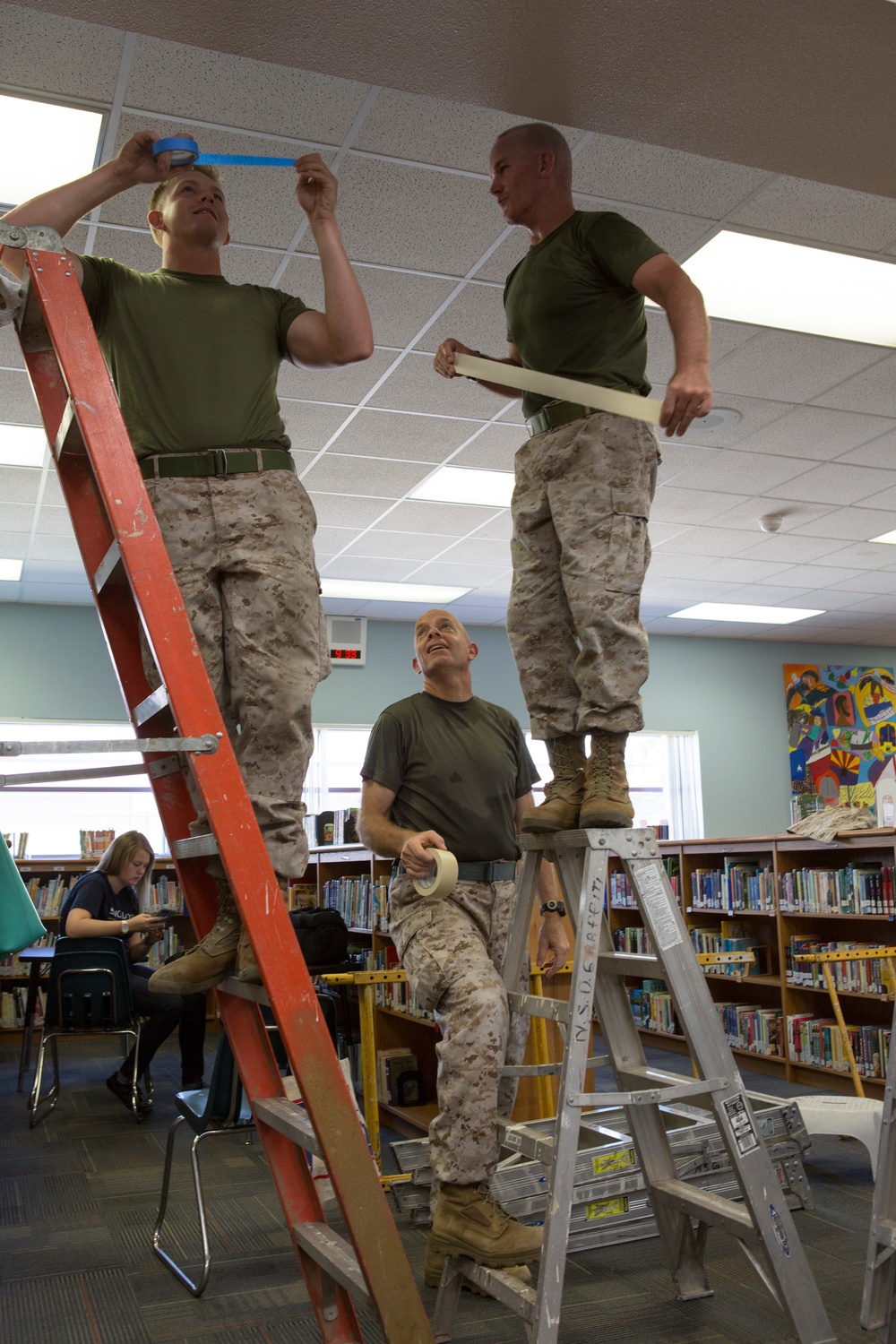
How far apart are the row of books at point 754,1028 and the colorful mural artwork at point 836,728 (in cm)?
495

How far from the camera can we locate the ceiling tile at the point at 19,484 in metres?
5.86

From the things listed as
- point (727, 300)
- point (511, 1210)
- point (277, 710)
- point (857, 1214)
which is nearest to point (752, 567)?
point (727, 300)

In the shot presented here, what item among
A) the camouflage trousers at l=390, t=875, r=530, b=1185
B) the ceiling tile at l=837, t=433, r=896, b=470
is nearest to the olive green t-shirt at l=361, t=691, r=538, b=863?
the camouflage trousers at l=390, t=875, r=530, b=1185

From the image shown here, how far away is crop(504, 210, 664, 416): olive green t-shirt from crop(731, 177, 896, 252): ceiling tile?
1961mm

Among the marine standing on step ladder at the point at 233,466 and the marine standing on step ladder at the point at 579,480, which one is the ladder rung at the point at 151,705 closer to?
the marine standing on step ladder at the point at 233,466

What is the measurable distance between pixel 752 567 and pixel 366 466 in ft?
11.3

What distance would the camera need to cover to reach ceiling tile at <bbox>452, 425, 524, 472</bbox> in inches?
219

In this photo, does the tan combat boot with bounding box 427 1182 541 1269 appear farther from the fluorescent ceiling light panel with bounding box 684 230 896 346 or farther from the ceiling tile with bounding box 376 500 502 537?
the ceiling tile with bounding box 376 500 502 537

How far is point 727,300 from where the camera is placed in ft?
14.3

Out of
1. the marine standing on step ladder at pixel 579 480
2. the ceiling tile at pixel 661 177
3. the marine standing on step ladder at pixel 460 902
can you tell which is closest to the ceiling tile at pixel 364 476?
the ceiling tile at pixel 661 177

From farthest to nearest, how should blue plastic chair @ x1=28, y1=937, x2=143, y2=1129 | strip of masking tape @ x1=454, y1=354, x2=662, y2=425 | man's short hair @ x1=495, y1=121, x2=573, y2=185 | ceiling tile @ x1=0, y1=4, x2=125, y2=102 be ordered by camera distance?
1. blue plastic chair @ x1=28, y1=937, x2=143, y2=1129
2. ceiling tile @ x1=0, y1=4, x2=125, y2=102
3. man's short hair @ x1=495, y1=121, x2=573, y2=185
4. strip of masking tape @ x1=454, y1=354, x2=662, y2=425

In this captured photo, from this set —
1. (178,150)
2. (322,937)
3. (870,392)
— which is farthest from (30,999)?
(870,392)

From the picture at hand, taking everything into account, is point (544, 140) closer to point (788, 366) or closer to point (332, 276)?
point (332, 276)

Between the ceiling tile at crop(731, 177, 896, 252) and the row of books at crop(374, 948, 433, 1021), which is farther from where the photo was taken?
the row of books at crop(374, 948, 433, 1021)
